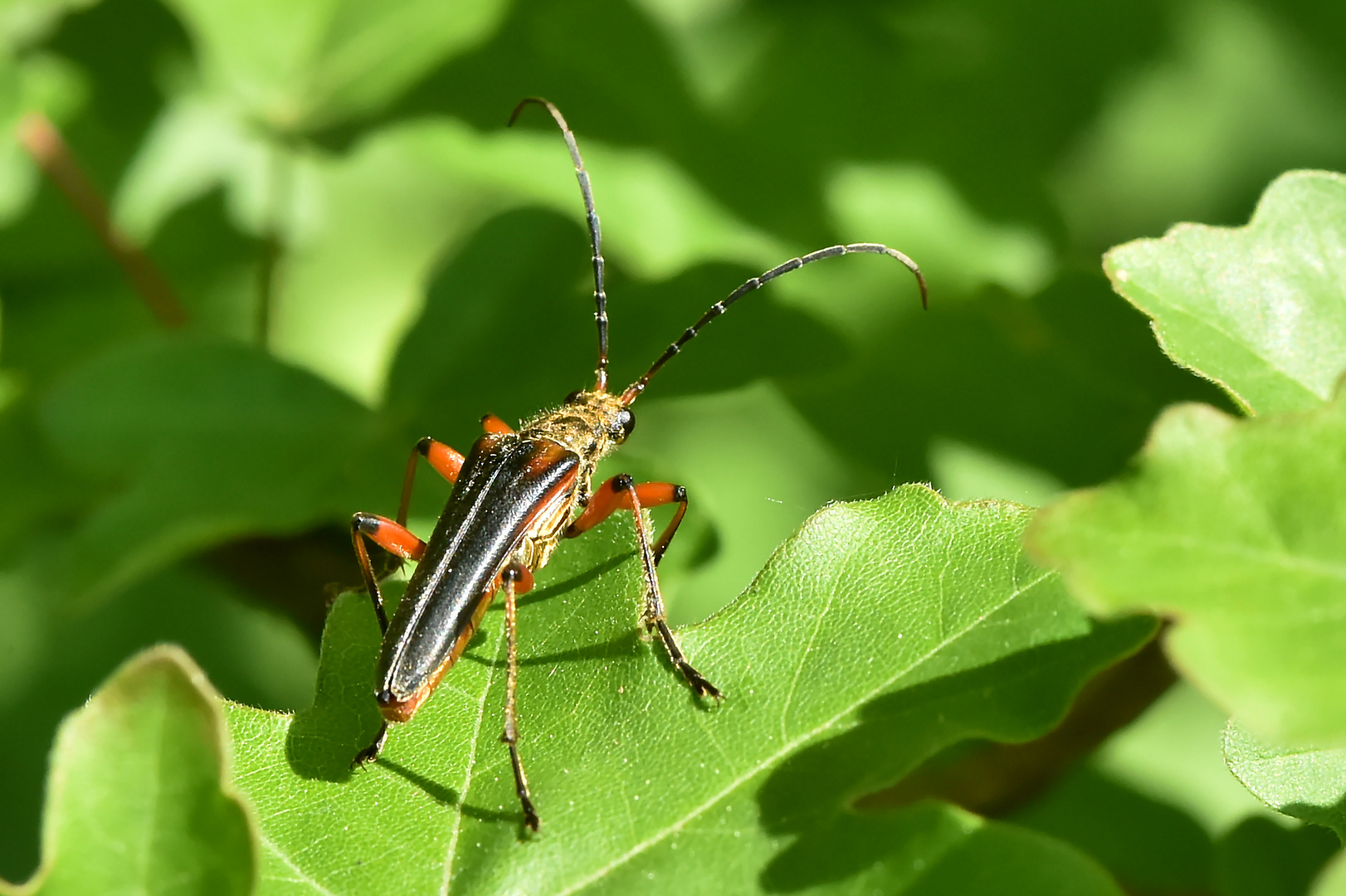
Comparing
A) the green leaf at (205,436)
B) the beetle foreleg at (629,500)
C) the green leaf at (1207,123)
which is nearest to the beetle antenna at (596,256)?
the beetle foreleg at (629,500)

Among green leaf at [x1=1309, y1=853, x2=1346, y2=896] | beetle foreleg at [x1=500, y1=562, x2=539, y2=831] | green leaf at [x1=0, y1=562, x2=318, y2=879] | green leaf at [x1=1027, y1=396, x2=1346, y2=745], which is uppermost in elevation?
green leaf at [x1=1027, y1=396, x2=1346, y2=745]

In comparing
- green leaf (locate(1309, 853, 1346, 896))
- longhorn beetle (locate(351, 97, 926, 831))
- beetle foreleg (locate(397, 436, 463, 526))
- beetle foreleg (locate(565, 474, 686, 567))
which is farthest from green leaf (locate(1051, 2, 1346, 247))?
green leaf (locate(1309, 853, 1346, 896))

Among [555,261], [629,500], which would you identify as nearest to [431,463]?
[629,500]

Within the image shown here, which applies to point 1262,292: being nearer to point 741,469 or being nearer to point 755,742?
point 755,742

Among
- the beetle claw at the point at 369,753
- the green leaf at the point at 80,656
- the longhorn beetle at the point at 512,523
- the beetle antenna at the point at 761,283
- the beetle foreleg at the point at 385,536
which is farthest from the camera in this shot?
the green leaf at the point at 80,656

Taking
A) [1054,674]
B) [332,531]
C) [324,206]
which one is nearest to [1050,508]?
[1054,674]

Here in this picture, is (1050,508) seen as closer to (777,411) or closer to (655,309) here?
(655,309)

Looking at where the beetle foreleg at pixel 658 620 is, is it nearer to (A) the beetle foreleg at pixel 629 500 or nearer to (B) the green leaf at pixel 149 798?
(A) the beetle foreleg at pixel 629 500

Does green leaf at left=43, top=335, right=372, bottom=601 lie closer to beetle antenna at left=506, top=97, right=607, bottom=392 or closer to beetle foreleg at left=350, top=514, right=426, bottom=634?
beetle foreleg at left=350, top=514, right=426, bottom=634
